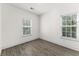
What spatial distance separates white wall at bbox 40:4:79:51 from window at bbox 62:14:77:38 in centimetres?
9

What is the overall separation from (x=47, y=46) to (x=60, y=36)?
0.30m

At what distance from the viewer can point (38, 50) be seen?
1221mm

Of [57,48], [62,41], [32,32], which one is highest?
[32,32]

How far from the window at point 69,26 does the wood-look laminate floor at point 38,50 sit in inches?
10.6

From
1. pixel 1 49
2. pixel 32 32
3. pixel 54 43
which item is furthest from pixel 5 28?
pixel 54 43

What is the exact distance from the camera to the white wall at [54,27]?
122cm

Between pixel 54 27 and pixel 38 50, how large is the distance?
52 centimetres

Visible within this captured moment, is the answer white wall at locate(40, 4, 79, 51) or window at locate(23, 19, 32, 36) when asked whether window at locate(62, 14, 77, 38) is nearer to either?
white wall at locate(40, 4, 79, 51)

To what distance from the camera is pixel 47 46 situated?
1268mm

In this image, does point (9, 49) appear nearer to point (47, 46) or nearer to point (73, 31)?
point (47, 46)

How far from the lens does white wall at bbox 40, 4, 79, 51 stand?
122cm

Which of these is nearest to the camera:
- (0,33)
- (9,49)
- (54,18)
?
(0,33)

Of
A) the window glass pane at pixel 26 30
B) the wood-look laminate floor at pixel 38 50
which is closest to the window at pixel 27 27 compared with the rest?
the window glass pane at pixel 26 30

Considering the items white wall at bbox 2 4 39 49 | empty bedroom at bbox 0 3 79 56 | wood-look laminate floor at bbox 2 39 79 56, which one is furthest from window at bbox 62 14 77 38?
white wall at bbox 2 4 39 49
